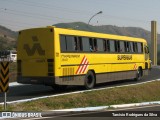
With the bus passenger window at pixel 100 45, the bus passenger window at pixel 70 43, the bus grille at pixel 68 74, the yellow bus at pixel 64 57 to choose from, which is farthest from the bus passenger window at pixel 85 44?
the bus grille at pixel 68 74

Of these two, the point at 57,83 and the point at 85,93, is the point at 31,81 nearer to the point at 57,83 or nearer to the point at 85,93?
the point at 57,83

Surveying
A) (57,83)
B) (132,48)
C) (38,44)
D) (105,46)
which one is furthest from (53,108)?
(132,48)

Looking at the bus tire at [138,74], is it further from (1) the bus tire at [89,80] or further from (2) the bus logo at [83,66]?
(2) the bus logo at [83,66]

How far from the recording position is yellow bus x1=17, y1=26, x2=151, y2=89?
19547mm

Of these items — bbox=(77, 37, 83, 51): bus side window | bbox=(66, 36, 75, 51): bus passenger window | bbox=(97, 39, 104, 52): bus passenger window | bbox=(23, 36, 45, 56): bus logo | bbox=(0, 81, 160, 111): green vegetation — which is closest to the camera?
bbox=(0, 81, 160, 111): green vegetation

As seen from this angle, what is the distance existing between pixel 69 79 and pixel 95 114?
6.03m

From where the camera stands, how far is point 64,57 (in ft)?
65.6

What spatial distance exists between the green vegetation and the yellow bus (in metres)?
1.56

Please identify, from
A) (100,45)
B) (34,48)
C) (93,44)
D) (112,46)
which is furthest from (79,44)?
(112,46)

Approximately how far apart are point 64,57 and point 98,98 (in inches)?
102

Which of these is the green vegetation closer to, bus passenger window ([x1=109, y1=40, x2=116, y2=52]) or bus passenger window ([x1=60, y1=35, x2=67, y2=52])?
bus passenger window ([x1=60, y1=35, x2=67, y2=52])

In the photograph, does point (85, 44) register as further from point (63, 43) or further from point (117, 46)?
point (117, 46)

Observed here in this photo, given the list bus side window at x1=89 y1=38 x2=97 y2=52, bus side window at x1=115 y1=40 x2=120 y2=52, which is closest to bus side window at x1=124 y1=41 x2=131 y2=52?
bus side window at x1=115 y1=40 x2=120 y2=52

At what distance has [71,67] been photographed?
20594 mm
